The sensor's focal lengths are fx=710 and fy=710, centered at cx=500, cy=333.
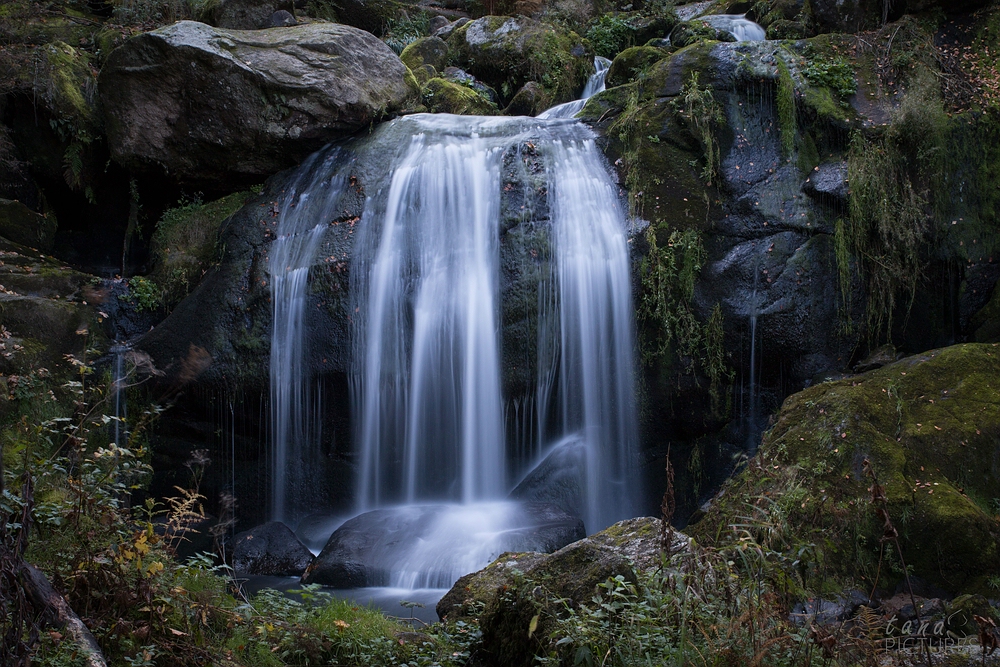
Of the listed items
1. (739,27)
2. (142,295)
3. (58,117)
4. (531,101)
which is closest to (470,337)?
(142,295)

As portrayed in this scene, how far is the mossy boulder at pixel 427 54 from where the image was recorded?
12.7m

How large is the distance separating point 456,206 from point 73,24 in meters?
8.07

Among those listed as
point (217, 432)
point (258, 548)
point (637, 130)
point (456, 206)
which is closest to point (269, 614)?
point (258, 548)

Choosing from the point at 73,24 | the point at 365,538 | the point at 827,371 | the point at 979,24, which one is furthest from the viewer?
the point at 73,24

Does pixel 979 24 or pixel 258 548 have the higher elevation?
pixel 979 24

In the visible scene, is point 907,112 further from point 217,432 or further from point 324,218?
point 217,432

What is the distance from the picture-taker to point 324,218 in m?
8.84

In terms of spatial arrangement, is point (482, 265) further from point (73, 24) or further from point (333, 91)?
point (73, 24)

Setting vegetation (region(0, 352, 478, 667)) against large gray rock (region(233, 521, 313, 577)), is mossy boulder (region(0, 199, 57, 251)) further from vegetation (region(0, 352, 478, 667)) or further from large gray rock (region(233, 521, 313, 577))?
vegetation (region(0, 352, 478, 667))

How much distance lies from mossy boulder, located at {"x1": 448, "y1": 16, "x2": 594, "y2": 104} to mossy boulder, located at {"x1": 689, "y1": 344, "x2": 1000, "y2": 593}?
7493 millimetres

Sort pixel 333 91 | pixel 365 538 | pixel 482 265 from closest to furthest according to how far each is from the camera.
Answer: pixel 365 538, pixel 482 265, pixel 333 91

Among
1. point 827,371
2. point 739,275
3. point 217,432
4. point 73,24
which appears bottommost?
point 217,432

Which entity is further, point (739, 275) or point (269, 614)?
point (739, 275)

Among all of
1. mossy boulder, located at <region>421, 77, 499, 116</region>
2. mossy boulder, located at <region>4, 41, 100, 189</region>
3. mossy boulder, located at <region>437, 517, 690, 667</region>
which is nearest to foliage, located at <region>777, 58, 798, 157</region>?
mossy boulder, located at <region>421, 77, 499, 116</region>
